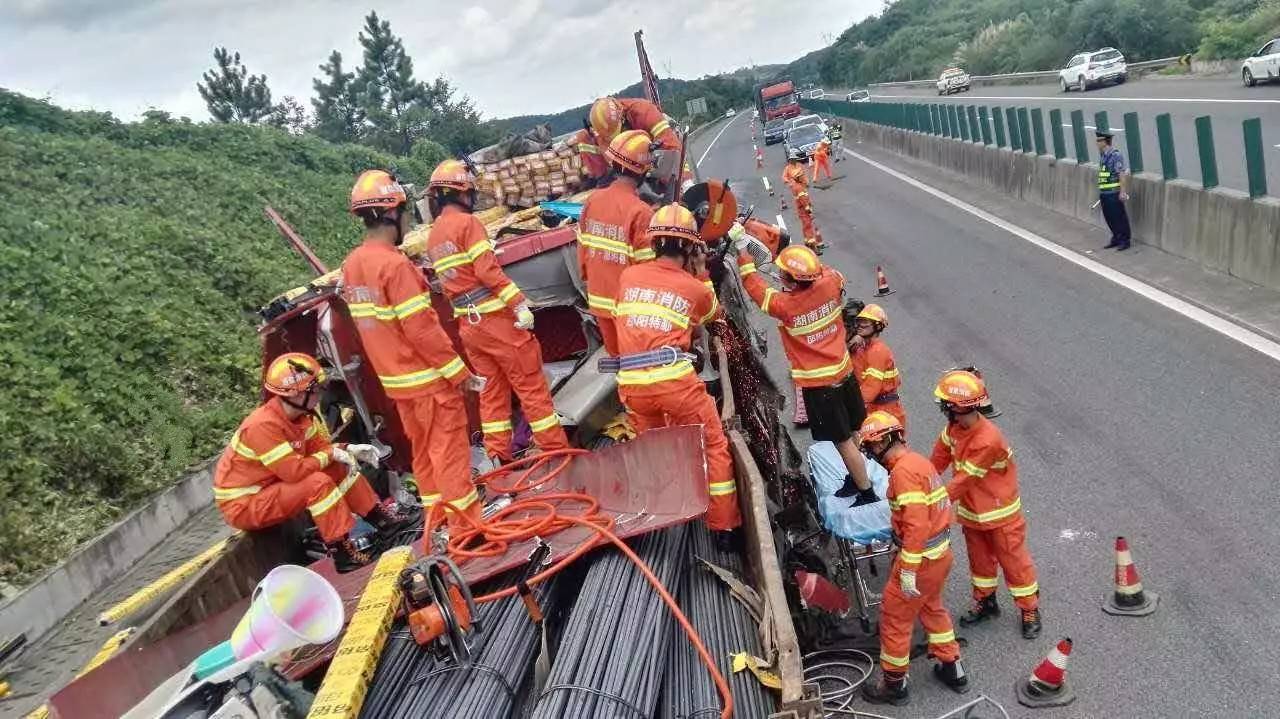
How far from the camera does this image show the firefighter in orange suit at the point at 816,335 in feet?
19.1

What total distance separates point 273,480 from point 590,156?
5.36 m

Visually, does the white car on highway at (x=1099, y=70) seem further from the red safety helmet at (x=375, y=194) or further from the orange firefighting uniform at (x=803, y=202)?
the red safety helmet at (x=375, y=194)

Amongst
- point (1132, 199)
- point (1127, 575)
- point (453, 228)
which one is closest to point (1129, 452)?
point (1127, 575)

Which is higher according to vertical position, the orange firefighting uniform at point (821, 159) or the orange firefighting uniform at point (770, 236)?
the orange firefighting uniform at point (770, 236)

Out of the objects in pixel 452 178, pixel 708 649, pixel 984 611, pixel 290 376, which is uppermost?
pixel 452 178

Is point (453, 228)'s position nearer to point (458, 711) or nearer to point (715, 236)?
point (715, 236)

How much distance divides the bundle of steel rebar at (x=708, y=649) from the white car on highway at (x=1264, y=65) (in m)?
23.2

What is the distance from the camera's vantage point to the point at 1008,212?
48.5ft

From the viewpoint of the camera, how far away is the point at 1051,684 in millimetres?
4246

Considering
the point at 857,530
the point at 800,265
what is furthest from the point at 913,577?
the point at 800,265

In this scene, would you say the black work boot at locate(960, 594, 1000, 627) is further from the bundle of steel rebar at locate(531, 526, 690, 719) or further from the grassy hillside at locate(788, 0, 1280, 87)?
the grassy hillside at locate(788, 0, 1280, 87)

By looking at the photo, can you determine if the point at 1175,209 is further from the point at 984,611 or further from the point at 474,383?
the point at 474,383

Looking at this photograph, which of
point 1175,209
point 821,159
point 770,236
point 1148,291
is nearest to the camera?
point 770,236

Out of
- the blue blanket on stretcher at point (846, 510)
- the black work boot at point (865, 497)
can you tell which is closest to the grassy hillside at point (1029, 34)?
the blue blanket on stretcher at point (846, 510)
